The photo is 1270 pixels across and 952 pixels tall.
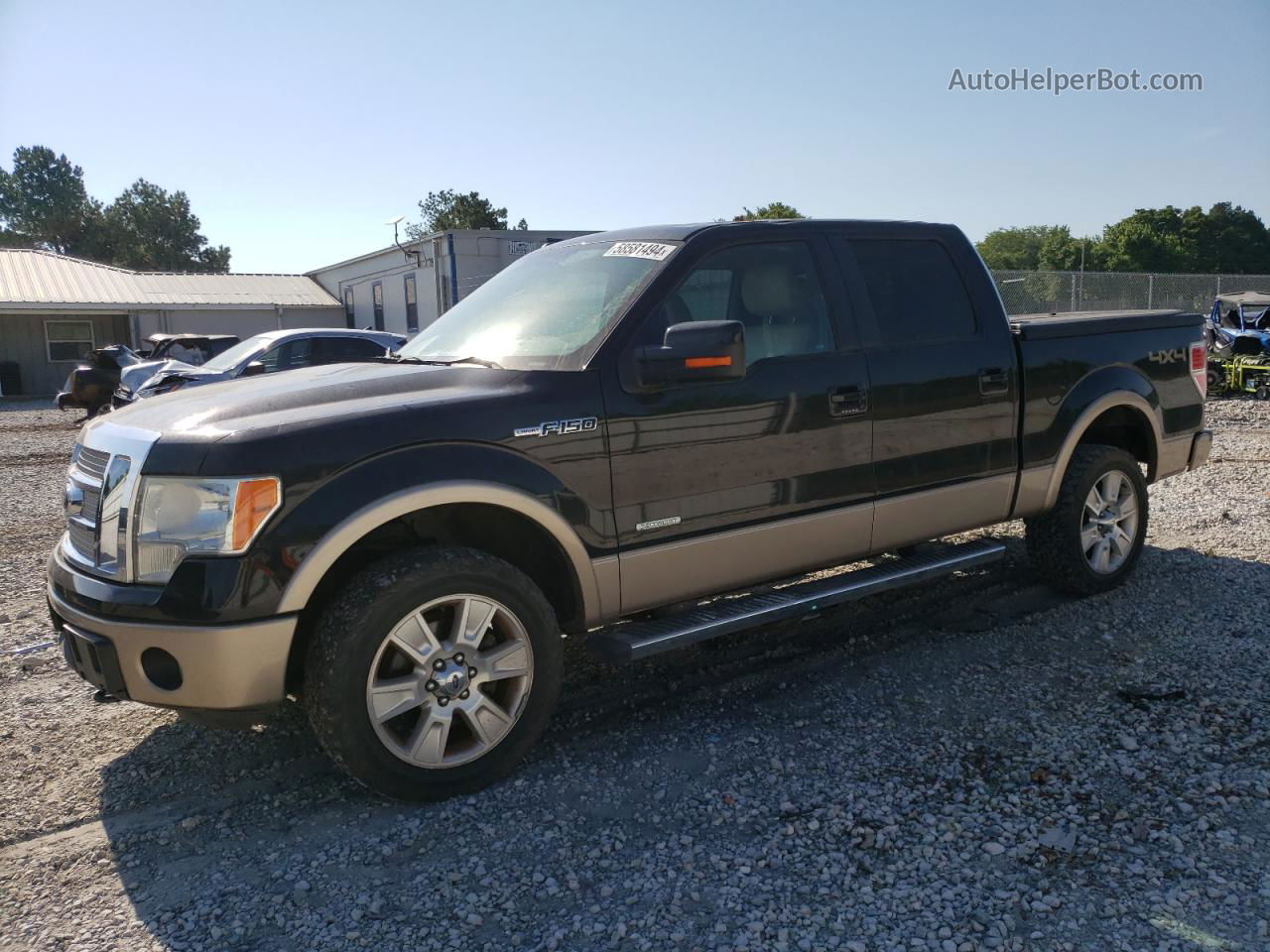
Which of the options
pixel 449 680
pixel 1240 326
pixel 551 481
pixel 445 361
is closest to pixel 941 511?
pixel 551 481

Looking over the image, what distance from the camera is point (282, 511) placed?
119 inches

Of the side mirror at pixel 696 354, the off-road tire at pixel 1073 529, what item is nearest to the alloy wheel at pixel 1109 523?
the off-road tire at pixel 1073 529

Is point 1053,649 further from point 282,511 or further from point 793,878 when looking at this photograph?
point 282,511

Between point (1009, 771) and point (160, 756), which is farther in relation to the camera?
point (160, 756)

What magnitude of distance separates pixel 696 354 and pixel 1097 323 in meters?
3.02

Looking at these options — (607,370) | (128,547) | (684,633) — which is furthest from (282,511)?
(684,633)

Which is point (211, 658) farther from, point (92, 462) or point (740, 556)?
point (740, 556)

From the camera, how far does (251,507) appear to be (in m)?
2.99

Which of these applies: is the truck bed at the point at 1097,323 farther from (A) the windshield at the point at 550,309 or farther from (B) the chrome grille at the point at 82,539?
(B) the chrome grille at the point at 82,539

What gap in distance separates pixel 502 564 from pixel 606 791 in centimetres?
90

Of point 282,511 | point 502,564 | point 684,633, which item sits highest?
point 282,511

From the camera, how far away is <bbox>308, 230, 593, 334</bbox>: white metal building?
2475 cm

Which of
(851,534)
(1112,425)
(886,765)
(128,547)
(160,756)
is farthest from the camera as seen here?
(1112,425)

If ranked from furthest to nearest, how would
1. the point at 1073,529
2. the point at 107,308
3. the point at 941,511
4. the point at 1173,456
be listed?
the point at 107,308 < the point at 1173,456 < the point at 1073,529 < the point at 941,511
